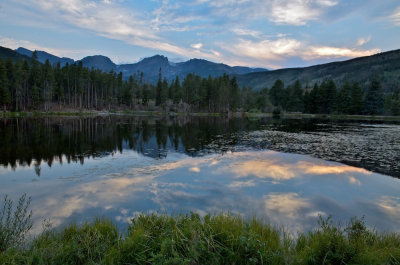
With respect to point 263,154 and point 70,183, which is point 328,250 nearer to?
point 70,183

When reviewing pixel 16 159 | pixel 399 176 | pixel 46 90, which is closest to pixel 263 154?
pixel 399 176

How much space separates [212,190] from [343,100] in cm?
12667

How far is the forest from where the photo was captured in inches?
3806

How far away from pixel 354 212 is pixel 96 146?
21828mm

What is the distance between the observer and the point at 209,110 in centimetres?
12656

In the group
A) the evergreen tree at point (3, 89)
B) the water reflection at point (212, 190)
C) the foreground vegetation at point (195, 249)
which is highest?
the evergreen tree at point (3, 89)

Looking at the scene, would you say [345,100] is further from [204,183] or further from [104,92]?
[204,183]

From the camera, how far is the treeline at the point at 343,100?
360ft

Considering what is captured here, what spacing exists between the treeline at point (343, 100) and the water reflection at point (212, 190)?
375ft

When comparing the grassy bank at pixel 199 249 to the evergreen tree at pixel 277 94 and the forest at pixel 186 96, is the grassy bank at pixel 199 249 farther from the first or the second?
the evergreen tree at pixel 277 94

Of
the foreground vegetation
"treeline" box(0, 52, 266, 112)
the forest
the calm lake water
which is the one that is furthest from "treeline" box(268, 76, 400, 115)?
the foreground vegetation

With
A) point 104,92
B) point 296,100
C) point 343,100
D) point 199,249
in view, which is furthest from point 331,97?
point 199,249

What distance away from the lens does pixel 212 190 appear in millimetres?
12055

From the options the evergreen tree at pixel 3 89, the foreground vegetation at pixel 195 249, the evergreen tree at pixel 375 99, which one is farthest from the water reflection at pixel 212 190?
the evergreen tree at pixel 375 99
